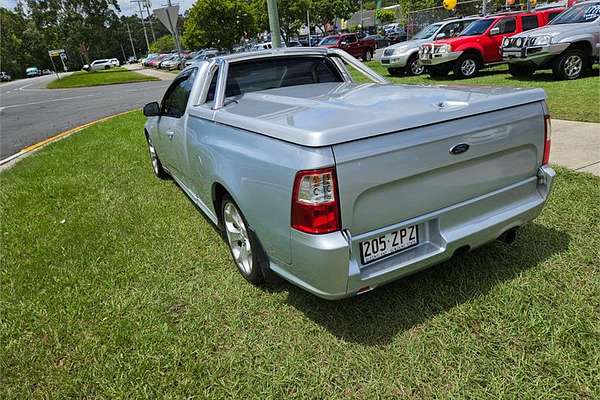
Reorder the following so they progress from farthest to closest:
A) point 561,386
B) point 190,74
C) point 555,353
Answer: point 190,74 < point 555,353 < point 561,386

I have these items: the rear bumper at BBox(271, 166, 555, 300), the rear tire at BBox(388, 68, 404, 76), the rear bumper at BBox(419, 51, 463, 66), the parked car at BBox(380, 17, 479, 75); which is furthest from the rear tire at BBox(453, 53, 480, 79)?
the rear bumper at BBox(271, 166, 555, 300)

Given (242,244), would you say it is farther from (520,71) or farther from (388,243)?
(520,71)

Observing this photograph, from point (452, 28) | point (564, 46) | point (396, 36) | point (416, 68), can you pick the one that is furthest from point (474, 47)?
point (396, 36)

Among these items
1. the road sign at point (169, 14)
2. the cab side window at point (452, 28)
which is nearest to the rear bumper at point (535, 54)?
the cab side window at point (452, 28)

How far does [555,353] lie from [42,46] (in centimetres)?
8773

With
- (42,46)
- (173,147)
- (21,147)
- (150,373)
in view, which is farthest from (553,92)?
(42,46)

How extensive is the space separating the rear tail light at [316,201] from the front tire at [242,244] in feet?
1.99

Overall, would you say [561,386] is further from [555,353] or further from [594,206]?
[594,206]

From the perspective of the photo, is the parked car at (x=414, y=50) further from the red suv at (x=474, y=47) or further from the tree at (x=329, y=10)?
the tree at (x=329, y=10)

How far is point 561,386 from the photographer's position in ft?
7.06

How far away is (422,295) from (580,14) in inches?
451

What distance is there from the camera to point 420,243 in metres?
2.54

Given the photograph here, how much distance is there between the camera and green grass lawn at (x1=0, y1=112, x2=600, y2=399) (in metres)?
2.33

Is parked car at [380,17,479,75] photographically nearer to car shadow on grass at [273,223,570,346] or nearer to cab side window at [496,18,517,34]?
cab side window at [496,18,517,34]
